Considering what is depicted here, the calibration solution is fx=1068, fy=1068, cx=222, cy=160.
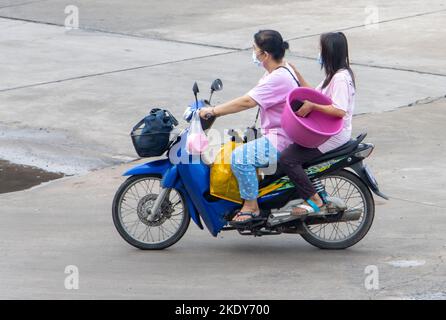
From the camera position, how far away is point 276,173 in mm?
7863

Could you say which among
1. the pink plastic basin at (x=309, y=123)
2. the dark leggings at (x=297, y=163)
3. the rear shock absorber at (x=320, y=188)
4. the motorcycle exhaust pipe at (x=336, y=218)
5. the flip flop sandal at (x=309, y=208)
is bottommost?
the motorcycle exhaust pipe at (x=336, y=218)

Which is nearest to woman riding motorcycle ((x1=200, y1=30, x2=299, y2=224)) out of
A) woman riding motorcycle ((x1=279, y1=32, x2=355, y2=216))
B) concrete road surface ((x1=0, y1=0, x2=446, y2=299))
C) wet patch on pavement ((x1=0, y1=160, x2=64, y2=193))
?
woman riding motorcycle ((x1=279, y1=32, x2=355, y2=216))

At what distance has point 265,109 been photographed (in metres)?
7.79

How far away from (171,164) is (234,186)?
1.69 feet

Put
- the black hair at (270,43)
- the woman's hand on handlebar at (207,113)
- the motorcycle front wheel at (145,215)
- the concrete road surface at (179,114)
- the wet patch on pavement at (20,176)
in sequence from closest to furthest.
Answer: the concrete road surface at (179,114)
the woman's hand on handlebar at (207,113)
the black hair at (270,43)
the motorcycle front wheel at (145,215)
the wet patch on pavement at (20,176)

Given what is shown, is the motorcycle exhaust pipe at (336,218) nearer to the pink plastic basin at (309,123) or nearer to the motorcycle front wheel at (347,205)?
the motorcycle front wheel at (347,205)

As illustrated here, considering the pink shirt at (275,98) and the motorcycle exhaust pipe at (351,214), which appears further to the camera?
the motorcycle exhaust pipe at (351,214)

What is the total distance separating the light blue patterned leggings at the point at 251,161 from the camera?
774cm

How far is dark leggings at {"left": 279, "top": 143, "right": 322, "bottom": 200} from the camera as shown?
774cm

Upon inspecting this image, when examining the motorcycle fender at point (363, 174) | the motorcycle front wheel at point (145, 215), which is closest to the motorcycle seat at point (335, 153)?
the motorcycle fender at point (363, 174)

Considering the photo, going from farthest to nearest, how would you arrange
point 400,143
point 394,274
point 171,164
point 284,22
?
point 284,22, point 400,143, point 171,164, point 394,274

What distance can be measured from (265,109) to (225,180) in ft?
1.97

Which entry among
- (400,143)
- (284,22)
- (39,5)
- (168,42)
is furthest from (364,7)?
(400,143)

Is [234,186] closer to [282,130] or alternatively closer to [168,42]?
[282,130]
